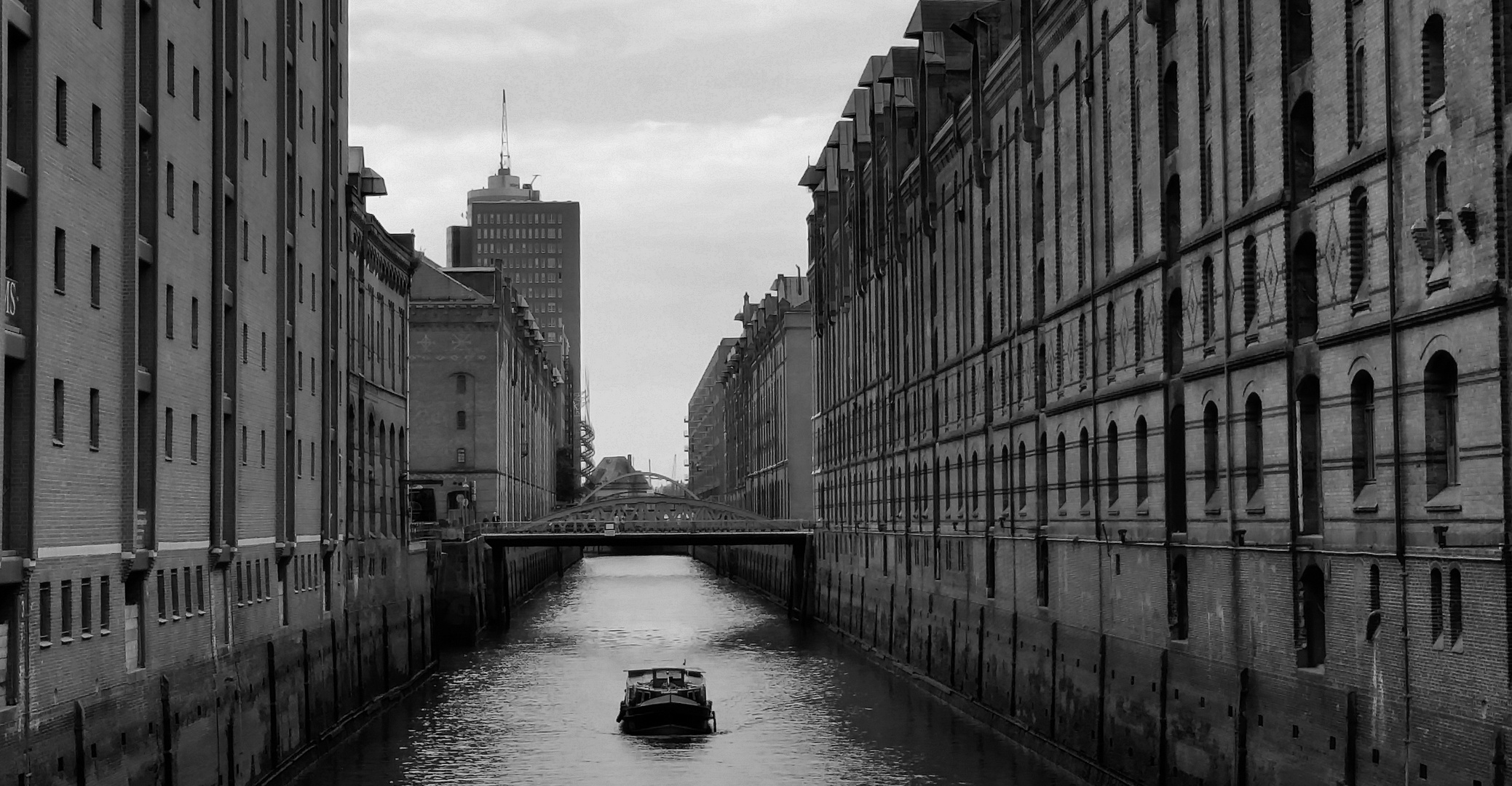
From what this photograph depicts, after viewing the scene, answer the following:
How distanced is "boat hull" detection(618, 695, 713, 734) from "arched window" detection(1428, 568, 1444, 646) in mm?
30240

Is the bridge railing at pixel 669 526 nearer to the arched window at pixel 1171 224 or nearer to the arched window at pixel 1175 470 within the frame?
the arched window at pixel 1175 470

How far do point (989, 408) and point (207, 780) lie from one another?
2724 cm

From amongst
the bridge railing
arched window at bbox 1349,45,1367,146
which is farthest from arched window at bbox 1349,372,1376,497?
the bridge railing

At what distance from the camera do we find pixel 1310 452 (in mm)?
29172

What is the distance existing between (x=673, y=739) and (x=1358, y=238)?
28.9 meters

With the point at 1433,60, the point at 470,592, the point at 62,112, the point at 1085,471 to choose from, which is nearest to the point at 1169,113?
the point at 1085,471

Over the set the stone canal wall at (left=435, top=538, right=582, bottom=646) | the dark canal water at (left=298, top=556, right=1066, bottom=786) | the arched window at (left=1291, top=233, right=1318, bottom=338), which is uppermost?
the arched window at (left=1291, top=233, right=1318, bottom=338)

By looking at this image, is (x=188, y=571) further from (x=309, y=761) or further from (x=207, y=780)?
(x=309, y=761)

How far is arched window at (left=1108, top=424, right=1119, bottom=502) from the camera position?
4069 cm

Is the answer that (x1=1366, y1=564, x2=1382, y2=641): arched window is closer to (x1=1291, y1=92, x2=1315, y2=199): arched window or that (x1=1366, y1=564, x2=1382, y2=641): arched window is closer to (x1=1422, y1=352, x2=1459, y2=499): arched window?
(x1=1422, y1=352, x2=1459, y2=499): arched window

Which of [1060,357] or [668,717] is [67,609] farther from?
[1060,357]

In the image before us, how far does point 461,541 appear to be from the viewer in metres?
83.3

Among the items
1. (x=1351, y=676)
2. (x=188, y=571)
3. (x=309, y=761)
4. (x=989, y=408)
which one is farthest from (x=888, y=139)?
(x=1351, y=676)

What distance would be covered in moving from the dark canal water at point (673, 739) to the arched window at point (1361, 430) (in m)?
15.0
